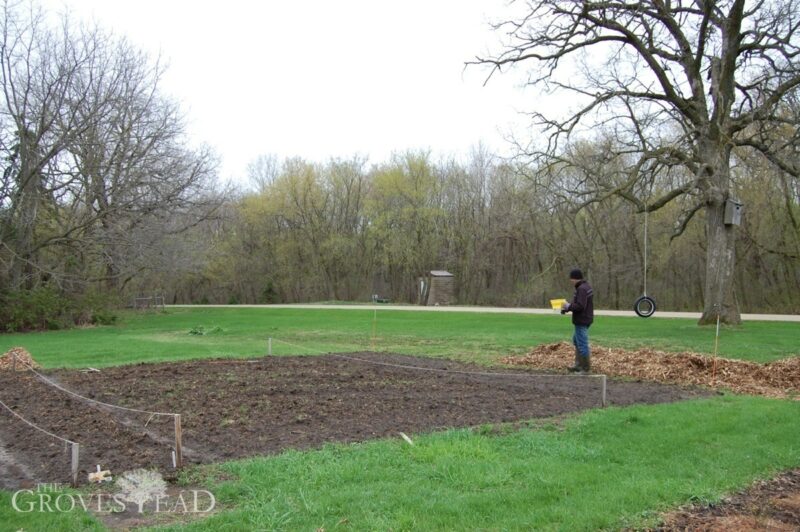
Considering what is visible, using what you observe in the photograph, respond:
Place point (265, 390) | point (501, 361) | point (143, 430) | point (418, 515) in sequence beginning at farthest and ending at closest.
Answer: point (501, 361)
point (265, 390)
point (143, 430)
point (418, 515)

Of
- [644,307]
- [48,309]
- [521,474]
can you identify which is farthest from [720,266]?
[48,309]

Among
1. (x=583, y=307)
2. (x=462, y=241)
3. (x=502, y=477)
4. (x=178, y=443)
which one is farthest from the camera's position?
(x=462, y=241)

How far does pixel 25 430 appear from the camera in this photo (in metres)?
7.52

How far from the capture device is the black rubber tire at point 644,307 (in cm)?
1886

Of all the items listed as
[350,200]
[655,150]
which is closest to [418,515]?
[655,150]

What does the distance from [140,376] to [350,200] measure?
49.6m

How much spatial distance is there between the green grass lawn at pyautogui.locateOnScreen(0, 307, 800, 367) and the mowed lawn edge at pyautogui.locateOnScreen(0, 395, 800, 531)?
744 centimetres

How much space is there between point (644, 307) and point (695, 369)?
8440 mm

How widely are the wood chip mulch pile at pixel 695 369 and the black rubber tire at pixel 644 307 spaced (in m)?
5.65

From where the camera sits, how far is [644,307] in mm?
19719

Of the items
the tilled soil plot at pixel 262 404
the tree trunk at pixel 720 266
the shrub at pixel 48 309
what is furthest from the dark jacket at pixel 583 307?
the shrub at pixel 48 309

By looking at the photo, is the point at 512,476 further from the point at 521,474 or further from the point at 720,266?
the point at 720,266

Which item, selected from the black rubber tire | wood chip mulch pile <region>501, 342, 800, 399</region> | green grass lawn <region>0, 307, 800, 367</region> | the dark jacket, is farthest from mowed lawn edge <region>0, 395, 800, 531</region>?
the black rubber tire

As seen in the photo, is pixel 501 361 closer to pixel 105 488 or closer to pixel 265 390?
pixel 265 390
